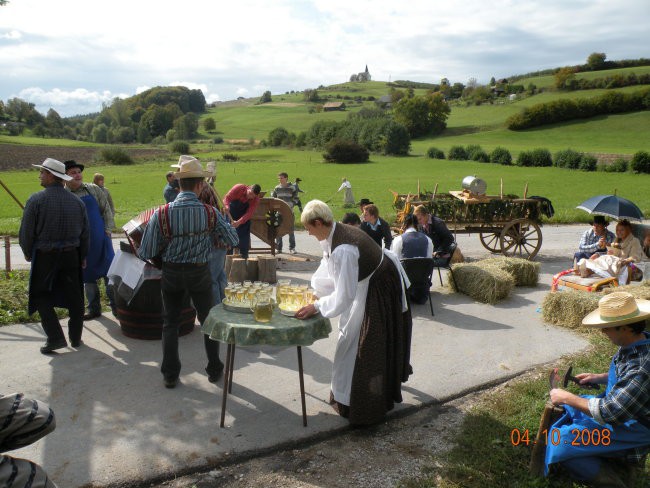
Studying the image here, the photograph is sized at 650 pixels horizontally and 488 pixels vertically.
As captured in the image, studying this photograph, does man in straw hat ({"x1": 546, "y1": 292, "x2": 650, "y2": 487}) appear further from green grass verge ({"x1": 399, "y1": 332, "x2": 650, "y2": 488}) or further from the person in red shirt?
the person in red shirt

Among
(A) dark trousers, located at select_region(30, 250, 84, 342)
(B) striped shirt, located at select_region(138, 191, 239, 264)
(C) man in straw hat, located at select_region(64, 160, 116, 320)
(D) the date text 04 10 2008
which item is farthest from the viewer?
(C) man in straw hat, located at select_region(64, 160, 116, 320)

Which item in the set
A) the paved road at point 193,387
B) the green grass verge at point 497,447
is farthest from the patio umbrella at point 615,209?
the green grass verge at point 497,447

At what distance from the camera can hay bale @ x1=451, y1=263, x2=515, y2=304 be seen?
28.0 feet

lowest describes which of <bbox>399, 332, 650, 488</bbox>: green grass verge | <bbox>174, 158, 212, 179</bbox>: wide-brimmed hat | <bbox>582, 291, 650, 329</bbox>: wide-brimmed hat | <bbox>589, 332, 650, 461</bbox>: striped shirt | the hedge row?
<bbox>399, 332, 650, 488</bbox>: green grass verge

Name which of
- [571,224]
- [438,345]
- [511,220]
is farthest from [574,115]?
[438,345]

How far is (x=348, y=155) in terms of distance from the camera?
5531 centimetres

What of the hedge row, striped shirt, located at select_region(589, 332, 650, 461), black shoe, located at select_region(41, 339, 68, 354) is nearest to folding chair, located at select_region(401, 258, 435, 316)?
striped shirt, located at select_region(589, 332, 650, 461)

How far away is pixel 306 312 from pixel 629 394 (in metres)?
2.27

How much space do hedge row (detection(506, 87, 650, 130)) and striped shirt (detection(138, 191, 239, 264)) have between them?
248 feet

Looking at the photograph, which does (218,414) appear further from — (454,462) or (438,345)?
(438,345)

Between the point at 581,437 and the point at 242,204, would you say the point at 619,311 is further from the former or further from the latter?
the point at 242,204

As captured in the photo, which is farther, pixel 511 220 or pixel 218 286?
pixel 511 220

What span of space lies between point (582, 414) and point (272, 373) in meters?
3.06

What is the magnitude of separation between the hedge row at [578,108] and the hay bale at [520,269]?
6967cm
